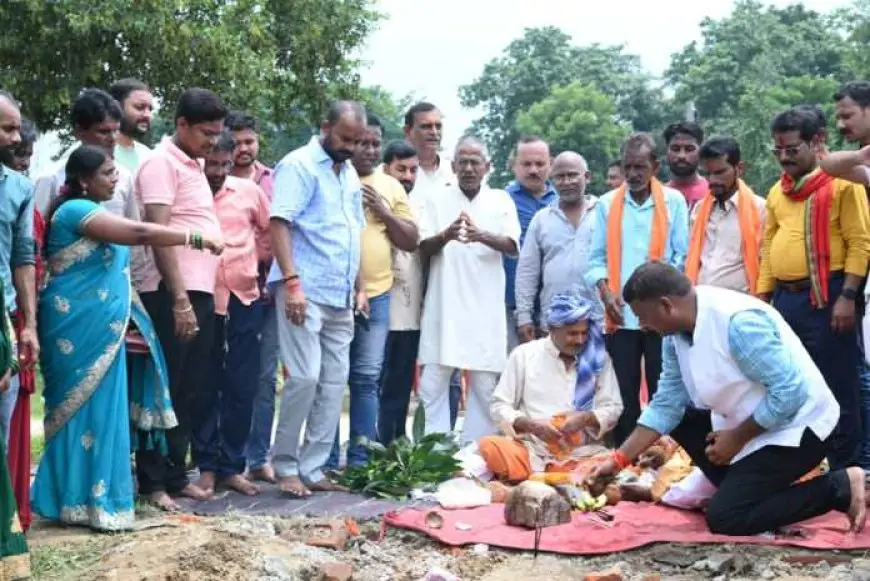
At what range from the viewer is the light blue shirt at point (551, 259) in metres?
8.08

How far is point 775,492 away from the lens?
5.72 m

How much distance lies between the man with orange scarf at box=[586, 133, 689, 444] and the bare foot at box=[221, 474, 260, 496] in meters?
2.23

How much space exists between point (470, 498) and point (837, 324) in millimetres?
2155

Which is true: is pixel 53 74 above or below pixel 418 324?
above

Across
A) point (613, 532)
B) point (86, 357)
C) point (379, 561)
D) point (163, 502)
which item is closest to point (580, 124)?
point (163, 502)

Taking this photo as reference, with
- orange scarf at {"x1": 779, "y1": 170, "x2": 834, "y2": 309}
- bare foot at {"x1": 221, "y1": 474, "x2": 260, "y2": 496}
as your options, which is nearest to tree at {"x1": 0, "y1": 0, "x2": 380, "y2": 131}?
bare foot at {"x1": 221, "y1": 474, "x2": 260, "y2": 496}

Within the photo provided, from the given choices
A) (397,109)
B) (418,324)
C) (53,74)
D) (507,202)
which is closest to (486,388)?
(418,324)

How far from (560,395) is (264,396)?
175 centimetres

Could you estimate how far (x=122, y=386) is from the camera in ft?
19.5

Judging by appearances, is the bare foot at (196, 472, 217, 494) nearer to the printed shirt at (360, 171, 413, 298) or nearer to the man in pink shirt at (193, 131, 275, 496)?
the man in pink shirt at (193, 131, 275, 496)

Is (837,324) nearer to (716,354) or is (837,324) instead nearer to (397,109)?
(716,354)

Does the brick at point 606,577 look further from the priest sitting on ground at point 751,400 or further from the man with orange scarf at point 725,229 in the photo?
the man with orange scarf at point 725,229

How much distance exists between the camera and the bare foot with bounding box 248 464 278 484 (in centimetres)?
734

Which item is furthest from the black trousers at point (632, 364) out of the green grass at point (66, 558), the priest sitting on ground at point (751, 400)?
the green grass at point (66, 558)
